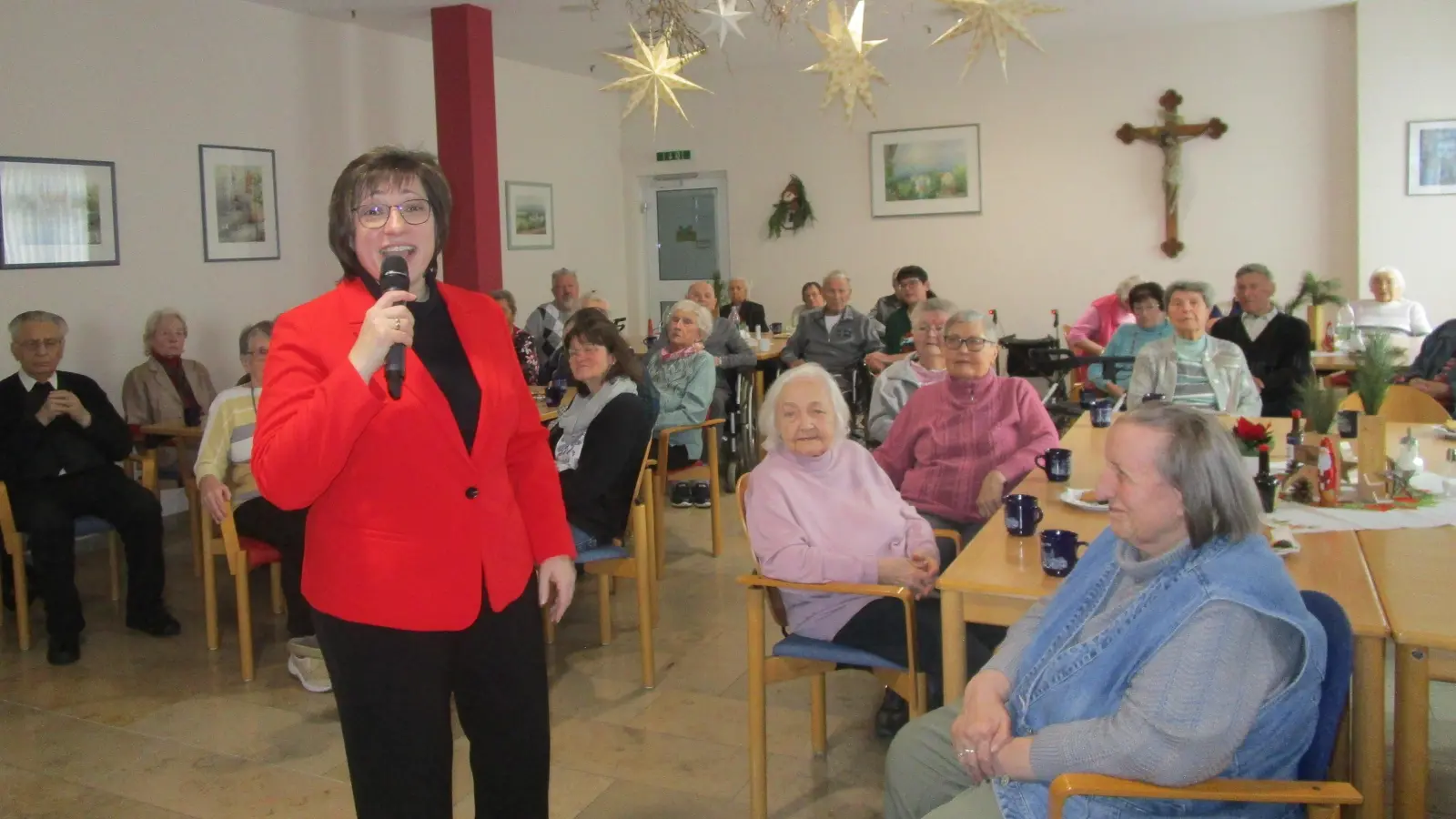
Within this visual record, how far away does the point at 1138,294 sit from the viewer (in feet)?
20.1

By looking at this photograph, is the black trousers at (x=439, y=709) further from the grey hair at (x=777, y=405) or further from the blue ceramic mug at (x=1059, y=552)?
the grey hair at (x=777, y=405)

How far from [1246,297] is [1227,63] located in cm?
321

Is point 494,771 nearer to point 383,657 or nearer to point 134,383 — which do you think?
point 383,657

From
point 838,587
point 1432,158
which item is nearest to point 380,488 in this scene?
point 838,587

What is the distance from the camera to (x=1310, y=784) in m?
1.57

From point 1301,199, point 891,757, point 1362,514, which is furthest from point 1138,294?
point 891,757

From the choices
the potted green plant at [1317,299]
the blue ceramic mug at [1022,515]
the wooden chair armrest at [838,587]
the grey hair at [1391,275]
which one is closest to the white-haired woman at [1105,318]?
the potted green plant at [1317,299]

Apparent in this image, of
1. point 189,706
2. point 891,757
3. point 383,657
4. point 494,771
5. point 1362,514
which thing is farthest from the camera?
point 189,706

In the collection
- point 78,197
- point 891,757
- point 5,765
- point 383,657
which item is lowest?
point 5,765

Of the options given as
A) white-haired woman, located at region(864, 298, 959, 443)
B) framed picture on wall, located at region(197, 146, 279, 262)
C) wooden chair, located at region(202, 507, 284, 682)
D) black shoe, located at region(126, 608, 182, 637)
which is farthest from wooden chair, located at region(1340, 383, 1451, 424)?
framed picture on wall, located at region(197, 146, 279, 262)

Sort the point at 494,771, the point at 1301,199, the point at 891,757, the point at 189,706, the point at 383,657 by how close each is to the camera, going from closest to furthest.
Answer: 1. the point at 383,657
2. the point at 494,771
3. the point at 891,757
4. the point at 189,706
5. the point at 1301,199

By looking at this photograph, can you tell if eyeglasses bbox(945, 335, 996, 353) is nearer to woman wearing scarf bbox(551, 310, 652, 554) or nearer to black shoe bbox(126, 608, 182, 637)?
woman wearing scarf bbox(551, 310, 652, 554)

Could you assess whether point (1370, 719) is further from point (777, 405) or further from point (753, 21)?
point (753, 21)

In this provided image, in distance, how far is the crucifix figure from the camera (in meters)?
8.16
